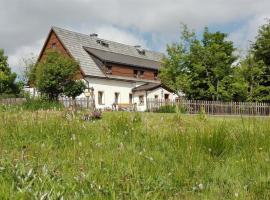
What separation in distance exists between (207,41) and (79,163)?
3379 centimetres

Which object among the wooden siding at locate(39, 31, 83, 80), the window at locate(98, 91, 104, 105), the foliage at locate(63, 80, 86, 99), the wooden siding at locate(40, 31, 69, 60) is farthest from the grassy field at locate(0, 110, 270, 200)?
the wooden siding at locate(40, 31, 69, 60)

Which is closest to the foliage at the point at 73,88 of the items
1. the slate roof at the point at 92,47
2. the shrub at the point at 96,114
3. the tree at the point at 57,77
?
the tree at the point at 57,77

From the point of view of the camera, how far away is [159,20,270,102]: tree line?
3419cm

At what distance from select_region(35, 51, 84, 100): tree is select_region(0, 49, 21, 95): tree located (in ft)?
43.9

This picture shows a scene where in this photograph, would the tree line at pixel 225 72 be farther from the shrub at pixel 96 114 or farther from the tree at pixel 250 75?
the shrub at pixel 96 114

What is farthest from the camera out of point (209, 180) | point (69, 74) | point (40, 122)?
point (69, 74)

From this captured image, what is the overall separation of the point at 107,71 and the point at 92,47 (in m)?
5.46

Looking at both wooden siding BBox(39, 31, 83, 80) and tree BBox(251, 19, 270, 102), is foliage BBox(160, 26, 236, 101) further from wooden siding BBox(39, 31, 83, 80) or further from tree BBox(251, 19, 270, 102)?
wooden siding BBox(39, 31, 83, 80)

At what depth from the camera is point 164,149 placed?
5.27m

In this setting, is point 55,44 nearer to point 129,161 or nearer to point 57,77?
point 57,77

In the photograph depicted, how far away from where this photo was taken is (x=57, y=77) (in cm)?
3856

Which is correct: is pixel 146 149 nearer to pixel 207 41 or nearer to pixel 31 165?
pixel 31 165

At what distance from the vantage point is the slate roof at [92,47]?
48594 millimetres

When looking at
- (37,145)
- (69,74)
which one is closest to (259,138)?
(37,145)
